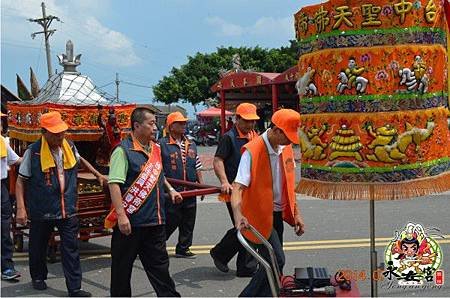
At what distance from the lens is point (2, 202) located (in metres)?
6.16

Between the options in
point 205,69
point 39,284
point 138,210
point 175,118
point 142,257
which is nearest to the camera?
point 138,210

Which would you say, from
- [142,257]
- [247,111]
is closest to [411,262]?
[247,111]

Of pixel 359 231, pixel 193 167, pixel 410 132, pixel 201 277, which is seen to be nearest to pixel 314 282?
pixel 410 132

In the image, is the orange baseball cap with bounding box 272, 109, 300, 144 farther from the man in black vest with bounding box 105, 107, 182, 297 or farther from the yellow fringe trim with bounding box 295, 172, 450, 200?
the man in black vest with bounding box 105, 107, 182, 297

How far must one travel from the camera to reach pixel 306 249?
23.5 feet

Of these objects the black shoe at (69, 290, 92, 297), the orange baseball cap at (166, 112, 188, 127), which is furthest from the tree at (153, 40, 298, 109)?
the black shoe at (69, 290, 92, 297)

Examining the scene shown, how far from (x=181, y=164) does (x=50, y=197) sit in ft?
5.76

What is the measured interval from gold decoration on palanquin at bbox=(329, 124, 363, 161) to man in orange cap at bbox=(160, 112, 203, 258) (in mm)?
3361

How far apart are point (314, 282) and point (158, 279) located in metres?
1.52

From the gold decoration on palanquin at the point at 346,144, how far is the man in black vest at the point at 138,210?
165 centimetres

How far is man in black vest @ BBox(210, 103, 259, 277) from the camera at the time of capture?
5.84 m

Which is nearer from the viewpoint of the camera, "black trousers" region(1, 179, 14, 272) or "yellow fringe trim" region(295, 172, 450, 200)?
"yellow fringe trim" region(295, 172, 450, 200)

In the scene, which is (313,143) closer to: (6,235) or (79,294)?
(79,294)

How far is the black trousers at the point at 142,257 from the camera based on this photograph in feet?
15.0
